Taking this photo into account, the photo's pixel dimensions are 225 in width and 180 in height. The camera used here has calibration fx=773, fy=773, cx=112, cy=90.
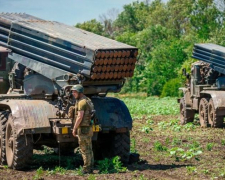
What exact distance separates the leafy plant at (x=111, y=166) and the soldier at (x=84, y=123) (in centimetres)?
32

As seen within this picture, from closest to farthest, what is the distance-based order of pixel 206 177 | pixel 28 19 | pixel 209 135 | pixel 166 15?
pixel 206 177, pixel 28 19, pixel 209 135, pixel 166 15

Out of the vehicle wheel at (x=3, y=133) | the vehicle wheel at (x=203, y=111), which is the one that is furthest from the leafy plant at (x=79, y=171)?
the vehicle wheel at (x=203, y=111)

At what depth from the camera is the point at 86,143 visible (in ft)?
47.7

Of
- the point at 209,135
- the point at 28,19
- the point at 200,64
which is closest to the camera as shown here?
the point at 28,19

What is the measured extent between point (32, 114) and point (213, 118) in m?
11.7

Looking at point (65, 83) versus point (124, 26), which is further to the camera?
point (124, 26)

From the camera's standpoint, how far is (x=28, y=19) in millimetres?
16812

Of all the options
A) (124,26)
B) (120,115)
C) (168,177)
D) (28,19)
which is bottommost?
(168,177)

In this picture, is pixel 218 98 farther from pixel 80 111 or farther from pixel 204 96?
pixel 80 111

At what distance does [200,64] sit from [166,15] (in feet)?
236

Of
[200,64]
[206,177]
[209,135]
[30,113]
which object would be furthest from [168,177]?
[200,64]

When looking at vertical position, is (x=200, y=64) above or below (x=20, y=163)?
above

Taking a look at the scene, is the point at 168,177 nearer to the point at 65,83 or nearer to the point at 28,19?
the point at 65,83

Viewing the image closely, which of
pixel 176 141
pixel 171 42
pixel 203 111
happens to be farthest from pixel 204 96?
pixel 171 42
